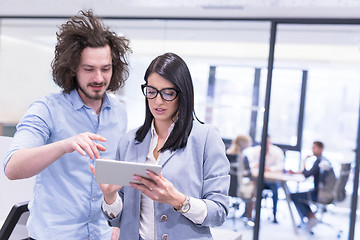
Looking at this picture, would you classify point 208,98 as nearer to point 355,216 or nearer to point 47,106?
point 355,216

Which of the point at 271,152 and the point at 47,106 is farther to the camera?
the point at 271,152

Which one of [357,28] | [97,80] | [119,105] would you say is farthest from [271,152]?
[97,80]

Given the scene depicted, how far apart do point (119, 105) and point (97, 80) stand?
258 millimetres

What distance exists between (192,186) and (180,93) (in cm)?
36

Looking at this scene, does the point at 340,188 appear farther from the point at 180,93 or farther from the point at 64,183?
the point at 64,183

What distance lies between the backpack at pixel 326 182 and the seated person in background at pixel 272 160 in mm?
403

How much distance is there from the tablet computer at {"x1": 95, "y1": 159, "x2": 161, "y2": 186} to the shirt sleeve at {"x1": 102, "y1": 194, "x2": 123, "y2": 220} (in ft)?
0.67

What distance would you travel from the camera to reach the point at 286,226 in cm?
411

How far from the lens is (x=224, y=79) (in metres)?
4.14

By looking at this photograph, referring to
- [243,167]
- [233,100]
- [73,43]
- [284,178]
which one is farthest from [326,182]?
[73,43]

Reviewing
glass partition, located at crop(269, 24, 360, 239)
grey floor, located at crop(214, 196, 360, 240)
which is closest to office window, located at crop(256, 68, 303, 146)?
glass partition, located at crop(269, 24, 360, 239)

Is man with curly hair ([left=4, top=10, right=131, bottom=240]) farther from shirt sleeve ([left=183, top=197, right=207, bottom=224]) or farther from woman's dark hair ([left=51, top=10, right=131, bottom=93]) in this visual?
shirt sleeve ([left=183, top=197, right=207, bottom=224])

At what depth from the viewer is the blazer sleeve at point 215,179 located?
1458mm

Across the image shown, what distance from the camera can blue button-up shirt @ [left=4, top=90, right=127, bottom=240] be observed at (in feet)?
5.33
